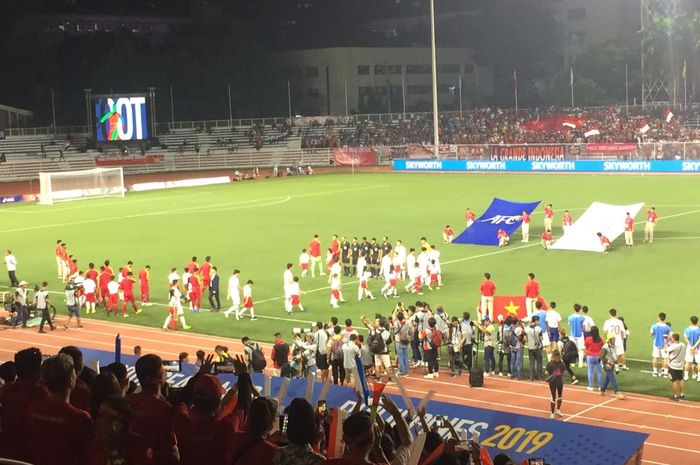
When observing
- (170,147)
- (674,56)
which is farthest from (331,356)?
(674,56)

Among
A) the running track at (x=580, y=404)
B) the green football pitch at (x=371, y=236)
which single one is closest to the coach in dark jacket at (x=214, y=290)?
the green football pitch at (x=371, y=236)

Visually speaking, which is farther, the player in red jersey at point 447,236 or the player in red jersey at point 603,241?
the player in red jersey at point 447,236

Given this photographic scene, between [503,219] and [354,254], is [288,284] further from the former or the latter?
[503,219]

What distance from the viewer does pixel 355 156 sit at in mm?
91875

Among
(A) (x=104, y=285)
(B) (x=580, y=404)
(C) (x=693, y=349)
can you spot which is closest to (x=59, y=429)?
(B) (x=580, y=404)

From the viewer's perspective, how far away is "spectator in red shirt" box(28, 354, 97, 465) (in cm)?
668

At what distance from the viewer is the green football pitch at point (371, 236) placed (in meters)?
30.0

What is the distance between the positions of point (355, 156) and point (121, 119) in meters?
22.2

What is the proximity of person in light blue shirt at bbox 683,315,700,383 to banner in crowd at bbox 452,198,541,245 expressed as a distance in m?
19.5

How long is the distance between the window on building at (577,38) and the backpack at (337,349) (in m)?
109

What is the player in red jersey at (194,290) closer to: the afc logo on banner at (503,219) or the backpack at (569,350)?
the backpack at (569,350)

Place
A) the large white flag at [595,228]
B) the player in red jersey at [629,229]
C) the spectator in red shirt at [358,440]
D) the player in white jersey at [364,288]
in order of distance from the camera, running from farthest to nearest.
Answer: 1. the large white flag at [595,228]
2. the player in red jersey at [629,229]
3. the player in white jersey at [364,288]
4. the spectator in red shirt at [358,440]

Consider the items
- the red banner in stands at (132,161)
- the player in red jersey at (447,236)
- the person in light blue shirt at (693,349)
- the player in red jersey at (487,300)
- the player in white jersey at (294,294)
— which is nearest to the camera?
the person in light blue shirt at (693,349)

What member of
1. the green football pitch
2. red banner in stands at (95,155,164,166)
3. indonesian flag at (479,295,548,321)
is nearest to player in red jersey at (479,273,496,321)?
indonesian flag at (479,295,548,321)
